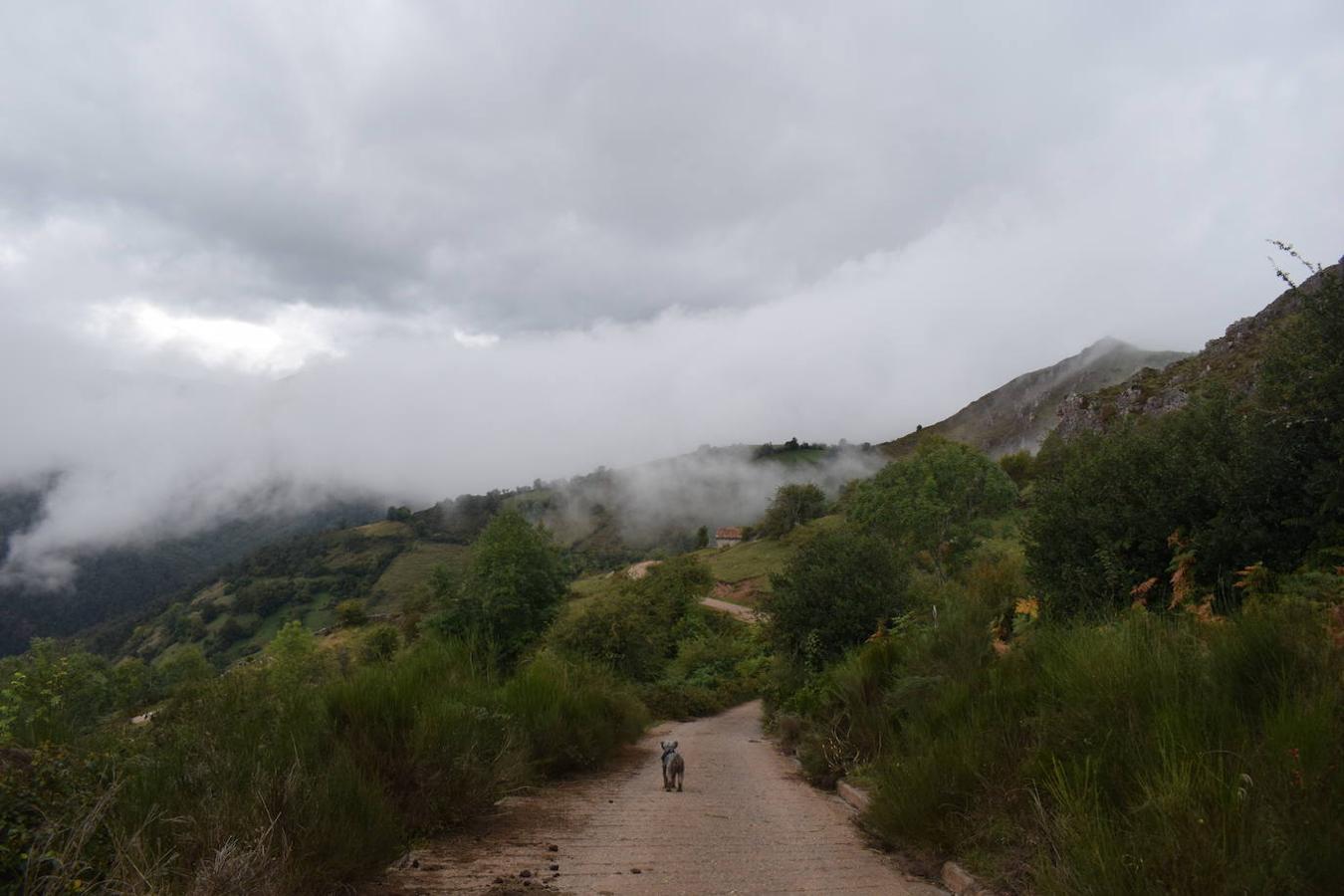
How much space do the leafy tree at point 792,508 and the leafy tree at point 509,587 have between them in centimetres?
8488

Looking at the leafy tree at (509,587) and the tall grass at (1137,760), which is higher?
the leafy tree at (509,587)

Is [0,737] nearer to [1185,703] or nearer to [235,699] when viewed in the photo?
[235,699]

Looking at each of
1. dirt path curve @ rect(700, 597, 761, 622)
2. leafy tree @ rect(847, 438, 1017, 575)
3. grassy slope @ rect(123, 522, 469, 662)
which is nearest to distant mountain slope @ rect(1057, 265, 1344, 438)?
Result: leafy tree @ rect(847, 438, 1017, 575)

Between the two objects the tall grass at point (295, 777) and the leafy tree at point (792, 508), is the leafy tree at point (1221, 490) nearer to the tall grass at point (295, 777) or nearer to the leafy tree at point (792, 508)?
the tall grass at point (295, 777)

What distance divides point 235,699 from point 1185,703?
266 inches

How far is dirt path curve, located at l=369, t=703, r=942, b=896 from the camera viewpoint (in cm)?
554

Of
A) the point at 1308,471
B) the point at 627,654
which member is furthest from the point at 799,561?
the point at 1308,471

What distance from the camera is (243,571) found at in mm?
183000

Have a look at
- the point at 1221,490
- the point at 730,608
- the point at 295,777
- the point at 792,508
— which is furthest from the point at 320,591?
the point at 1221,490

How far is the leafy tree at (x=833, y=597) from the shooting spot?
20.3 m

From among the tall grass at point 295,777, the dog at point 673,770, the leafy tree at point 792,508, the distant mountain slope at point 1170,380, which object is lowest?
the dog at point 673,770

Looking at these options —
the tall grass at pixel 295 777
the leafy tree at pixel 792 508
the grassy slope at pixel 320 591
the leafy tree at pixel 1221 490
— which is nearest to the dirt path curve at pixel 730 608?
the leafy tree at pixel 792 508

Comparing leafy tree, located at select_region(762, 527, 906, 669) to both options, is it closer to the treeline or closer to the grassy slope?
the treeline

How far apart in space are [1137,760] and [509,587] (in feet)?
68.9
